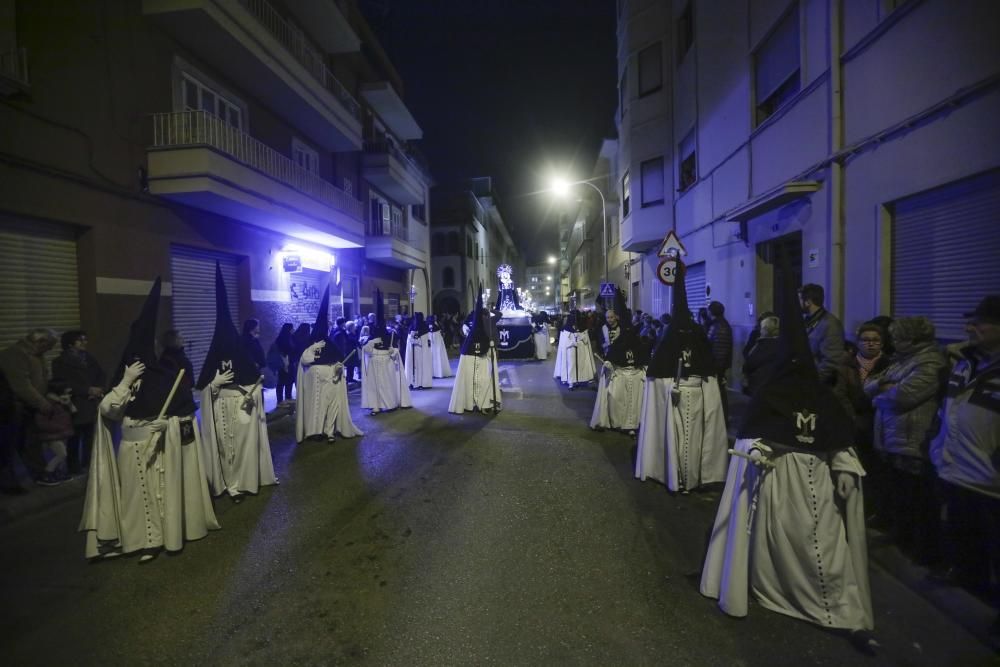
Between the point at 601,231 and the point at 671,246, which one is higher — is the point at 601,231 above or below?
above

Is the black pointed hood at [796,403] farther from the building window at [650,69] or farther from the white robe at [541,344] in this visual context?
the white robe at [541,344]

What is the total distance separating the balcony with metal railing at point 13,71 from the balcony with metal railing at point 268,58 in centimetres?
319

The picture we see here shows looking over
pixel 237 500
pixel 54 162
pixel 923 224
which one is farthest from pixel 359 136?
pixel 923 224

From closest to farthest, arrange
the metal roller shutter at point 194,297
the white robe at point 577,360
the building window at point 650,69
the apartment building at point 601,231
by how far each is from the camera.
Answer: the metal roller shutter at point 194,297 < the white robe at point 577,360 < the building window at point 650,69 < the apartment building at point 601,231

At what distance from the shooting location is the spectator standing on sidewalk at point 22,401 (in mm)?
5605

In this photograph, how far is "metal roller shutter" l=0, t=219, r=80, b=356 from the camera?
743 cm

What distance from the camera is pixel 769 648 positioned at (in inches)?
121

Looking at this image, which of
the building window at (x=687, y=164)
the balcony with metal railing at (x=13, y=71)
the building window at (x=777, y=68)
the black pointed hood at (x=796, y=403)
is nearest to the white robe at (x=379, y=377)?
the balcony with metal railing at (x=13, y=71)

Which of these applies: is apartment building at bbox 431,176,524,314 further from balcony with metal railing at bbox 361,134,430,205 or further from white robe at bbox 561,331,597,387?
white robe at bbox 561,331,597,387

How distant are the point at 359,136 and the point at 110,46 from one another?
9.59 metres

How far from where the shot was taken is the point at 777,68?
30.9 ft

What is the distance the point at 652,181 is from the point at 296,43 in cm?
1131

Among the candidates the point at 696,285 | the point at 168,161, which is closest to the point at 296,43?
the point at 168,161

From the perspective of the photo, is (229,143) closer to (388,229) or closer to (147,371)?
(147,371)
